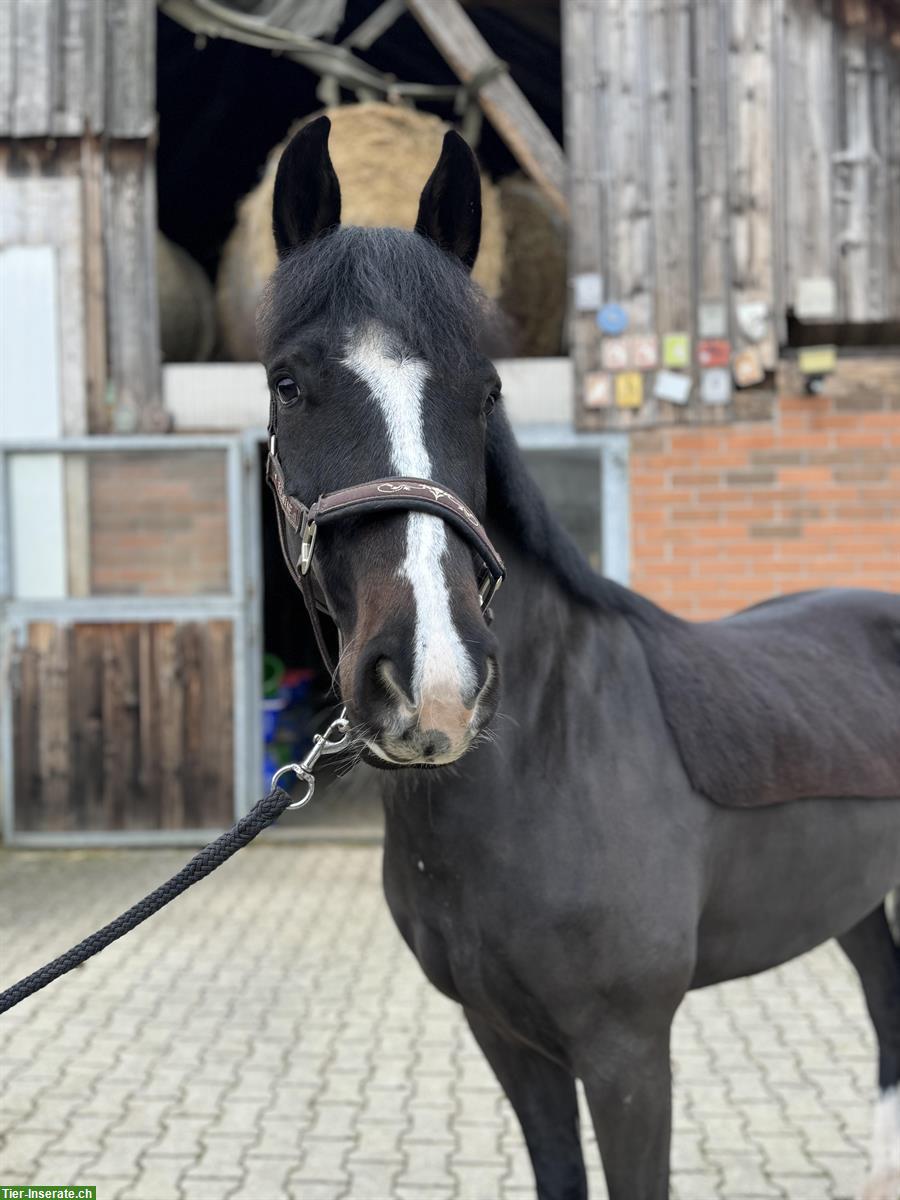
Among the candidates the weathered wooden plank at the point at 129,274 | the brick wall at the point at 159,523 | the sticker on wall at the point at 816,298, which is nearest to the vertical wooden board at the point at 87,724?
the brick wall at the point at 159,523

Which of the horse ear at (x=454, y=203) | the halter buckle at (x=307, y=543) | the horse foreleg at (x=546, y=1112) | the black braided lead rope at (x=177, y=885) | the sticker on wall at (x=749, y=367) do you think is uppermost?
the sticker on wall at (x=749, y=367)

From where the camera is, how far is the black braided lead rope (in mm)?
1696

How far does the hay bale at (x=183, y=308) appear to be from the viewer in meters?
6.78

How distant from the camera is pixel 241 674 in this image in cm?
643

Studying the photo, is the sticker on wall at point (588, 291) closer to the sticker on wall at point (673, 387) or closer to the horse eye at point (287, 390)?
the sticker on wall at point (673, 387)

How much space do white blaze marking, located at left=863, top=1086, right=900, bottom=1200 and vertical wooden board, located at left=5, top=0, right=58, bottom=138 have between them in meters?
6.14

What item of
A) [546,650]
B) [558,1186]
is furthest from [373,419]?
[558,1186]

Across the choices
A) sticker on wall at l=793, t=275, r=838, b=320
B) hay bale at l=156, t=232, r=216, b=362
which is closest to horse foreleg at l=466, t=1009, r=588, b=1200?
sticker on wall at l=793, t=275, r=838, b=320

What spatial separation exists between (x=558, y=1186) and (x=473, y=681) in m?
1.30

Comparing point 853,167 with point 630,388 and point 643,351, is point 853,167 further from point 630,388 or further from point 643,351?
point 630,388

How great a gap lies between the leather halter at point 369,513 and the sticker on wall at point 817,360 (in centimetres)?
482

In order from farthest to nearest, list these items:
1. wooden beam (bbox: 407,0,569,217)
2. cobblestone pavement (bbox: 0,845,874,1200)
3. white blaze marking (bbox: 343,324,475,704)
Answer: wooden beam (bbox: 407,0,569,217), cobblestone pavement (bbox: 0,845,874,1200), white blaze marking (bbox: 343,324,475,704)

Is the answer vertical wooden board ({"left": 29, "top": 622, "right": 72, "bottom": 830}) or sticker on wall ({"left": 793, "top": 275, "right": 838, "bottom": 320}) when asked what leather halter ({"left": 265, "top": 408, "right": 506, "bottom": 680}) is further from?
vertical wooden board ({"left": 29, "top": 622, "right": 72, "bottom": 830})

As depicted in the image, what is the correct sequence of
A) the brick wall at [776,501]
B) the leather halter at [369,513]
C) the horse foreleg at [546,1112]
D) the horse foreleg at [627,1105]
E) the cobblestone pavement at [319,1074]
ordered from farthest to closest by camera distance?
the brick wall at [776,501], the cobblestone pavement at [319,1074], the horse foreleg at [546,1112], the horse foreleg at [627,1105], the leather halter at [369,513]
